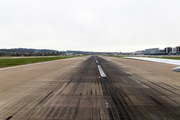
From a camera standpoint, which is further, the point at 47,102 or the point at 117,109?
the point at 47,102

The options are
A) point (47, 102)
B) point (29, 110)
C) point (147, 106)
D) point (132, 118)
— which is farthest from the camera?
point (47, 102)

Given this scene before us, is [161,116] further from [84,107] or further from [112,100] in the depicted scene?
[84,107]

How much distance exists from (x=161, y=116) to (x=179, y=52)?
449 ft

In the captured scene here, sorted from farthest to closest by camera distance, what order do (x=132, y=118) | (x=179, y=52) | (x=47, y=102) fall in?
(x=179, y=52) < (x=47, y=102) < (x=132, y=118)

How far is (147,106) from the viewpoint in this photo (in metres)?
3.69

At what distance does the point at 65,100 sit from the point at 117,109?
2.17 metres

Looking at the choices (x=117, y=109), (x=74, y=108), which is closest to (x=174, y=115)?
(x=117, y=109)

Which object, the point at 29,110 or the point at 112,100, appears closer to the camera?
the point at 29,110

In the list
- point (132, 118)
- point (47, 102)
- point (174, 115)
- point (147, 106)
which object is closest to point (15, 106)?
point (47, 102)

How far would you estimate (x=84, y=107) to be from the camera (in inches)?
142

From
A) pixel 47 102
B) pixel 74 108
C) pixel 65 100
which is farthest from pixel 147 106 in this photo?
pixel 47 102

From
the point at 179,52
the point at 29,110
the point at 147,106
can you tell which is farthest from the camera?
the point at 179,52

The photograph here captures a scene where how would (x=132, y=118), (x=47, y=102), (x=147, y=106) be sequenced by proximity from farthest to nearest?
(x=47, y=102)
(x=147, y=106)
(x=132, y=118)

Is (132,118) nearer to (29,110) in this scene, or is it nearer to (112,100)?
(112,100)
